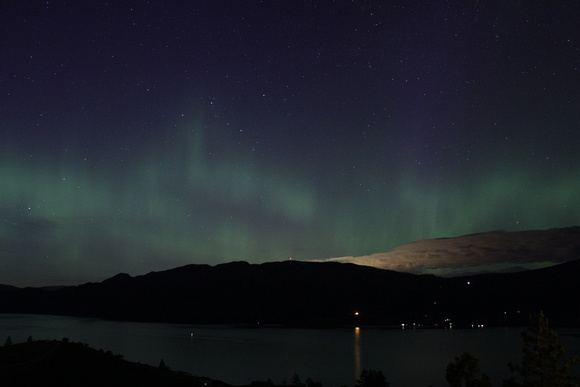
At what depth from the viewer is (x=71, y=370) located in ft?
134

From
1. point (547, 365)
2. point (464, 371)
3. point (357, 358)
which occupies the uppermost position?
point (547, 365)

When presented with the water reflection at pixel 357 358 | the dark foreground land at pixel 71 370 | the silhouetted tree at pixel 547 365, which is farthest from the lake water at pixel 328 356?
the silhouetted tree at pixel 547 365

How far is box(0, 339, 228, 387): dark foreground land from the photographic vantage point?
124ft

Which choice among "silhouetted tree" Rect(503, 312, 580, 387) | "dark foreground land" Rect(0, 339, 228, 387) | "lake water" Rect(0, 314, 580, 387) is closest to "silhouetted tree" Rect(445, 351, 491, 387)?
"silhouetted tree" Rect(503, 312, 580, 387)

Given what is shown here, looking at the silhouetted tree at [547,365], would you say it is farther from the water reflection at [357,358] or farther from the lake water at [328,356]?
the water reflection at [357,358]

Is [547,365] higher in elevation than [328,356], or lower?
higher

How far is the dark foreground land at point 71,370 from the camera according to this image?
1485 inches

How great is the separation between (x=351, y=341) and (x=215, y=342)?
158 feet

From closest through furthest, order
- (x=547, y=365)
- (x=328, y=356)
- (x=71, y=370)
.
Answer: (x=547, y=365) → (x=71, y=370) → (x=328, y=356)

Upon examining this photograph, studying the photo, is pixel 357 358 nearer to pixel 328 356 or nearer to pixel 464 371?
pixel 328 356

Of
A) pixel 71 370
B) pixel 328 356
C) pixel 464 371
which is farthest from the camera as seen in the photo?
pixel 328 356

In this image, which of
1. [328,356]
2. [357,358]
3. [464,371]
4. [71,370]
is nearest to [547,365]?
[464,371]

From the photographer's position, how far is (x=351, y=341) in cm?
16800

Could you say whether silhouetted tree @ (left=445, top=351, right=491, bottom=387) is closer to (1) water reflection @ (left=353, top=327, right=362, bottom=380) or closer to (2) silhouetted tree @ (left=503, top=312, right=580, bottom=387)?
(2) silhouetted tree @ (left=503, top=312, right=580, bottom=387)
